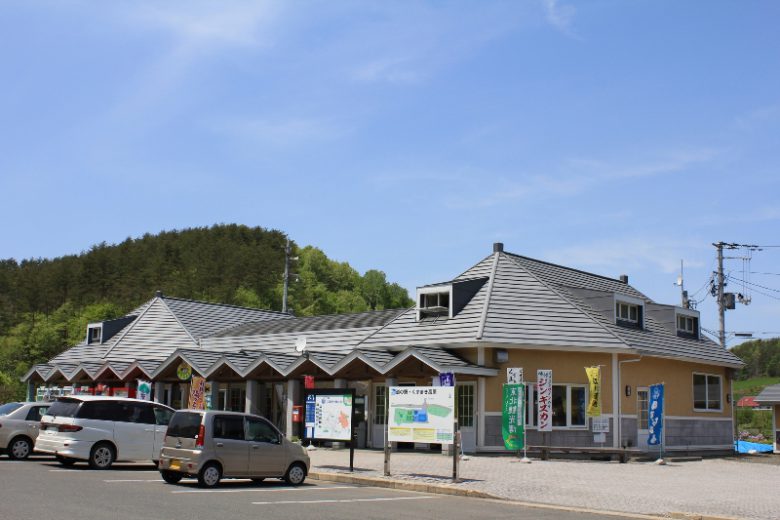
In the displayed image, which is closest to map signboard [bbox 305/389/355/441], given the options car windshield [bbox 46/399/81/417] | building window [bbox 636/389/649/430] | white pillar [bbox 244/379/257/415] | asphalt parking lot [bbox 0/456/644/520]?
asphalt parking lot [bbox 0/456/644/520]

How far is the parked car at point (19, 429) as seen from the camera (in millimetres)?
19984

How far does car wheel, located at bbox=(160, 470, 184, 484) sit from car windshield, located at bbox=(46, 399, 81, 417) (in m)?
3.61

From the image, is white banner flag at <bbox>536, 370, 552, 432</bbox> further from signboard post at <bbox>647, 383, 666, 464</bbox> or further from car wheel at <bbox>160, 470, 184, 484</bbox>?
car wheel at <bbox>160, 470, 184, 484</bbox>

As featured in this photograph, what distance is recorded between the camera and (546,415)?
80.6ft

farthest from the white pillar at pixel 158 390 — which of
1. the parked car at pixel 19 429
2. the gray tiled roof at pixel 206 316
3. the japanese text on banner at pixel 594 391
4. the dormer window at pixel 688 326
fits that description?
the dormer window at pixel 688 326

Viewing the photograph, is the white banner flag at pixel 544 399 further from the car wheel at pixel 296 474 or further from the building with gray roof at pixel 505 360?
the car wheel at pixel 296 474

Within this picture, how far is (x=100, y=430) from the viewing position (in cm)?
1820

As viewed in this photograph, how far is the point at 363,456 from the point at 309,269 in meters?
71.4

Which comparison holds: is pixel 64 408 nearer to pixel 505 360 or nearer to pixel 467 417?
pixel 467 417

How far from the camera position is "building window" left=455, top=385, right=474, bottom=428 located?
2541cm

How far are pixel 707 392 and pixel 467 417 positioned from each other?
11580 mm

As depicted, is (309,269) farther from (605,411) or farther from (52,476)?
(52,476)

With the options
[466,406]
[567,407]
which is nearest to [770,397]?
[567,407]

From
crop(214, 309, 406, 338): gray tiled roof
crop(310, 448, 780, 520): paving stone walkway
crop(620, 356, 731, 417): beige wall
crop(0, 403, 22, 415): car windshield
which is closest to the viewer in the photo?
crop(310, 448, 780, 520): paving stone walkway
